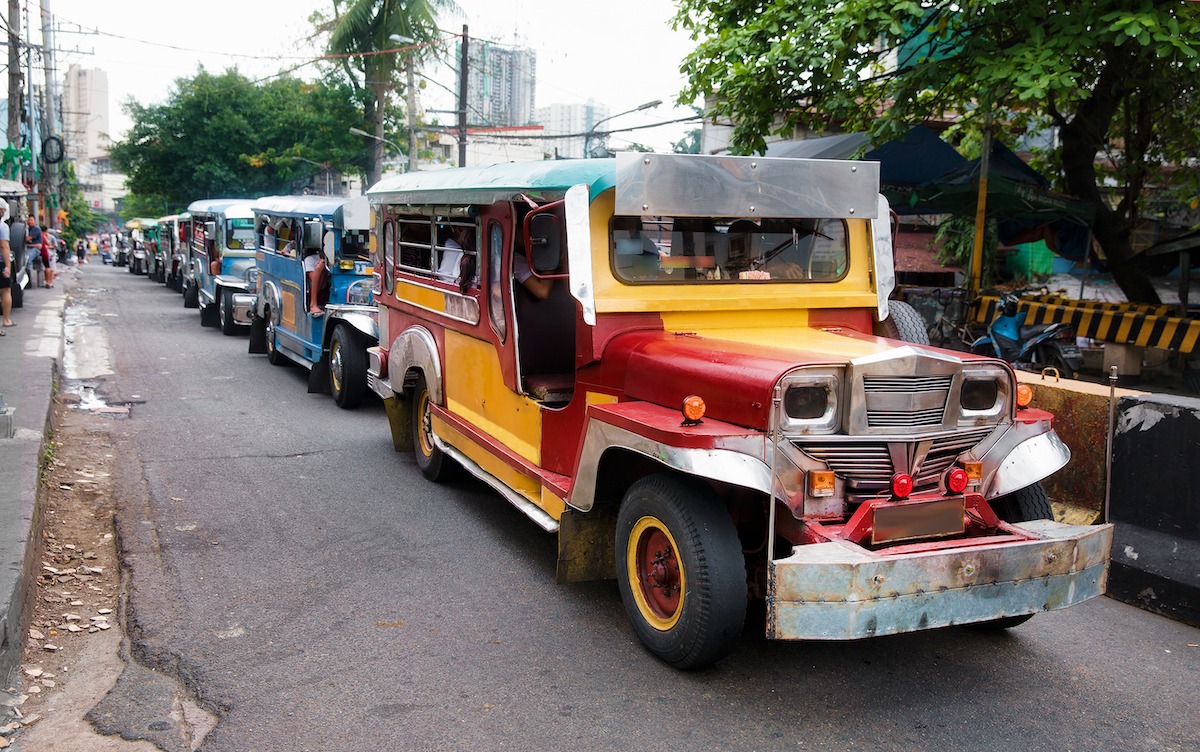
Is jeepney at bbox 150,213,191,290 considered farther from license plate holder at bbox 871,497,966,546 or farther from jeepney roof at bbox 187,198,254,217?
license plate holder at bbox 871,497,966,546

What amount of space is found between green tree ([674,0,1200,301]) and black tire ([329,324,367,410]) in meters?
4.96

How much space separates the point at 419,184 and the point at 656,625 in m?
3.85

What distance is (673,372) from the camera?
443 centimetres

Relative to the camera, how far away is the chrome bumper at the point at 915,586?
141 inches

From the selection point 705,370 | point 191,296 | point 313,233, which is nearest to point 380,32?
point 191,296

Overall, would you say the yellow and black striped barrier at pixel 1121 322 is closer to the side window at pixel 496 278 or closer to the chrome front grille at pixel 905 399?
the chrome front grille at pixel 905 399

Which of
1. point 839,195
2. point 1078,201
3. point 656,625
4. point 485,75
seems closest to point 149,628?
point 656,625

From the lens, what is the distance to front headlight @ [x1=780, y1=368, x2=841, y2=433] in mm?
3904

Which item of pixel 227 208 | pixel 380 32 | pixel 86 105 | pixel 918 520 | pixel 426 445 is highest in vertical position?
pixel 86 105

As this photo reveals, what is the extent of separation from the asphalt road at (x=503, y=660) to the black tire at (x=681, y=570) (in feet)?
0.62

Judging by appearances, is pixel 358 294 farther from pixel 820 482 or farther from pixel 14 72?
pixel 14 72

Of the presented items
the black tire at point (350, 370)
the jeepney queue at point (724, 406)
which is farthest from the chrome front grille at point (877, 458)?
the black tire at point (350, 370)

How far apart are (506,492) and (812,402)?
2325 mm

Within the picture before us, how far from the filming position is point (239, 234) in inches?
661
